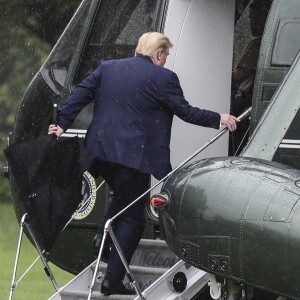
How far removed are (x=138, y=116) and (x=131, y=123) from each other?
6 cm

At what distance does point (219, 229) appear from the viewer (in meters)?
8.30

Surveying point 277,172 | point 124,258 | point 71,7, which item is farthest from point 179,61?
point 71,7

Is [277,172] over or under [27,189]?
over

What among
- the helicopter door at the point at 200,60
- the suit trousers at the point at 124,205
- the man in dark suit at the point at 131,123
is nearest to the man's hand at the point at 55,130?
the man in dark suit at the point at 131,123

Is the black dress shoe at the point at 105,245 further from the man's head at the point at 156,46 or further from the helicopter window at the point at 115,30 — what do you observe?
the helicopter window at the point at 115,30

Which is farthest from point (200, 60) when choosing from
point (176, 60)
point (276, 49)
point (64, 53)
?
point (64, 53)

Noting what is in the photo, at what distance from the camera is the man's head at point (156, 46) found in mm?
9898

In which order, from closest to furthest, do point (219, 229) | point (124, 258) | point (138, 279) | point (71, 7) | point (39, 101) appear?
1. point (219, 229)
2. point (124, 258)
3. point (138, 279)
4. point (39, 101)
5. point (71, 7)

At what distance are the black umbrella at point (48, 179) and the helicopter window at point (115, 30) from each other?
5.05 ft

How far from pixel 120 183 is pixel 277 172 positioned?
1798mm

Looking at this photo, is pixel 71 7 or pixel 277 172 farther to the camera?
pixel 71 7

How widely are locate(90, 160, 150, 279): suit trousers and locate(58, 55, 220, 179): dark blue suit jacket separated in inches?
4.9

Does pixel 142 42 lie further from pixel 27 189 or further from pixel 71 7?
pixel 71 7

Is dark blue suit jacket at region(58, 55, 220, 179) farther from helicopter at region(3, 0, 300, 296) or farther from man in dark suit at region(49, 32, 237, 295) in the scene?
helicopter at region(3, 0, 300, 296)
